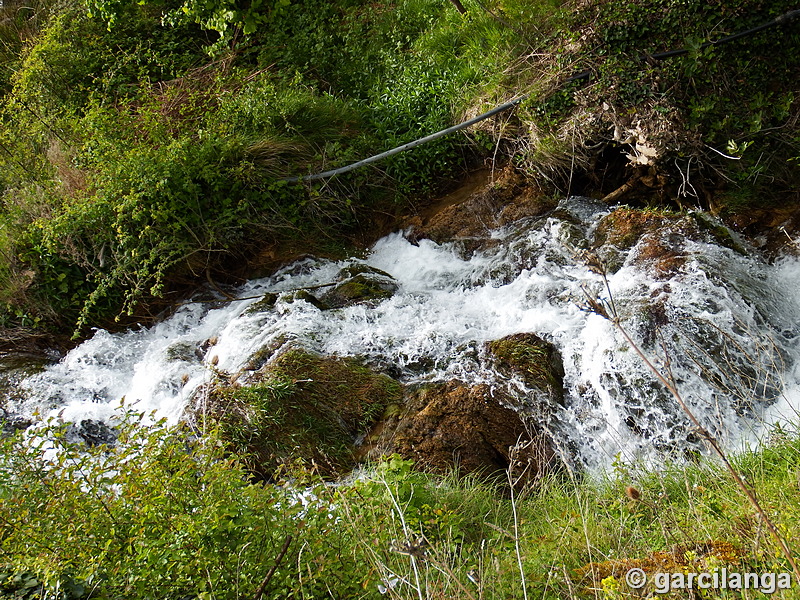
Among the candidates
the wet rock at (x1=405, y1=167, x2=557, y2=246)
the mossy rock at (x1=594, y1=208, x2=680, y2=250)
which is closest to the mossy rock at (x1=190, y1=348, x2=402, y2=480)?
the wet rock at (x1=405, y1=167, x2=557, y2=246)

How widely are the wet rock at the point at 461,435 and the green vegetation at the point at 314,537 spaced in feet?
2.85

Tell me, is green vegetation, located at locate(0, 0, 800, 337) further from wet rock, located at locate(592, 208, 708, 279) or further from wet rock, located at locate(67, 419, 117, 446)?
wet rock, located at locate(67, 419, 117, 446)

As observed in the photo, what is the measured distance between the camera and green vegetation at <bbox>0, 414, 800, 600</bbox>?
2.61 m

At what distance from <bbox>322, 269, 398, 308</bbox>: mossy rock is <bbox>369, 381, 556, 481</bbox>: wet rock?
5.09 ft

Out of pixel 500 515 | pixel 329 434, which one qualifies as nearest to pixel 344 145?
pixel 329 434

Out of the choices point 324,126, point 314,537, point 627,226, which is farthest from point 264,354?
point 627,226

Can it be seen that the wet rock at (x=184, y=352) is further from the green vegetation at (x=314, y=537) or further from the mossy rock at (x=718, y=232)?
the mossy rock at (x=718, y=232)

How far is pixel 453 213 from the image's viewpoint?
22.7ft

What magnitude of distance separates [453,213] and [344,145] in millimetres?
1421

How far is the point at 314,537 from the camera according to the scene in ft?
9.86

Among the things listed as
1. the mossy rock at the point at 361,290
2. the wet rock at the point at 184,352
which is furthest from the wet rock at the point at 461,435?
the wet rock at the point at 184,352

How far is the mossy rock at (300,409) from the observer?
4695 mm

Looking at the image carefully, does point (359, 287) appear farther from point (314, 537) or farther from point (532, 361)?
point (314, 537)

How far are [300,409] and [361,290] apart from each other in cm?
165
